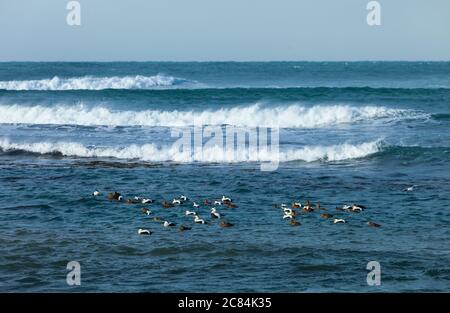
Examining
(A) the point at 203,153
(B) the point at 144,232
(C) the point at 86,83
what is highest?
(C) the point at 86,83

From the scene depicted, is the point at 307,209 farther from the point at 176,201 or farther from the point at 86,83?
the point at 86,83

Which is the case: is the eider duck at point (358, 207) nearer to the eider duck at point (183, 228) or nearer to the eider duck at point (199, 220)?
the eider duck at point (199, 220)

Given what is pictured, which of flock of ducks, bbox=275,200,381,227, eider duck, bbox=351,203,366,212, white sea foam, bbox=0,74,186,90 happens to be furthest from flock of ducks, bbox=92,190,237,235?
white sea foam, bbox=0,74,186,90

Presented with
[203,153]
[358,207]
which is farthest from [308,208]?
[203,153]

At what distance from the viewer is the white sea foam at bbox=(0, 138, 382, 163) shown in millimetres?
26188

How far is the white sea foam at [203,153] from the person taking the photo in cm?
2619

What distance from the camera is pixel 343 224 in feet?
53.5

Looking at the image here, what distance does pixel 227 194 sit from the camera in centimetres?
1969

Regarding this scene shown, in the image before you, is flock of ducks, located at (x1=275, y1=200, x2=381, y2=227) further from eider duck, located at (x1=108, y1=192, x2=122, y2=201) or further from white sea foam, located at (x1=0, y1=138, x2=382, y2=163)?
white sea foam, located at (x1=0, y1=138, x2=382, y2=163)

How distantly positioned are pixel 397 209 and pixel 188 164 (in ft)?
30.7

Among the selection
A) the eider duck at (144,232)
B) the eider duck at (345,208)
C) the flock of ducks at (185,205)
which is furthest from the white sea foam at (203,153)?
the eider duck at (144,232)

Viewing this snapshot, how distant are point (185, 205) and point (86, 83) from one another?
4741cm

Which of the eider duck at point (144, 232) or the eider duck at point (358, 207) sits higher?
the eider duck at point (358, 207)

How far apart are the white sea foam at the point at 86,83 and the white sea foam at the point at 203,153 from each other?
3400 cm
